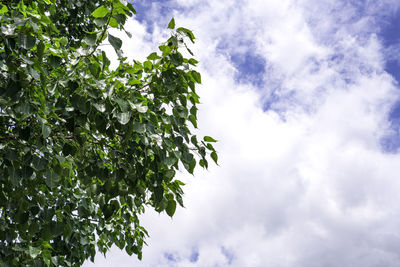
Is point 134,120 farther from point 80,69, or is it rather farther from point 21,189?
point 21,189

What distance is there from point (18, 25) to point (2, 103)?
83 cm

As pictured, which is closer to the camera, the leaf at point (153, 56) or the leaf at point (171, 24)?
the leaf at point (171, 24)

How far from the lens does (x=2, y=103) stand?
310 cm

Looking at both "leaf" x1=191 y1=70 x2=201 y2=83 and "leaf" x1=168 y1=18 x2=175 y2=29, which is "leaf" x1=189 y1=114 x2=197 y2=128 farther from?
"leaf" x1=168 y1=18 x2=175 y2=29

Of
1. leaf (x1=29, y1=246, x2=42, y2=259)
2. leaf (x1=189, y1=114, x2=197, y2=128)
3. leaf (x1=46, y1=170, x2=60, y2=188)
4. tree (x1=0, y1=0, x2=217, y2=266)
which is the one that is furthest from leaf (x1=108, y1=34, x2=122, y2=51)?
leaf (x1=29, y1=246, x2=42, y2=259)

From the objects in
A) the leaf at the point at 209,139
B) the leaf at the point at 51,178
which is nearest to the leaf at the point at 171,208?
the leaf at the point at 209,139

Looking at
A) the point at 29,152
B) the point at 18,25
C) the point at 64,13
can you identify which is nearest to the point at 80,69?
the point at 18,25

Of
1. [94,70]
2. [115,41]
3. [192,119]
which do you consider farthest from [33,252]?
[115,41]

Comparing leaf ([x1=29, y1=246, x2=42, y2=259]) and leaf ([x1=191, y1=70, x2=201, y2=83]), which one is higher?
leaf ([x1=191, y1=70, x2=201, y2=83])

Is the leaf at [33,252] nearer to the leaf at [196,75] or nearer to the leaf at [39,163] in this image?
the leaf at [39,163]

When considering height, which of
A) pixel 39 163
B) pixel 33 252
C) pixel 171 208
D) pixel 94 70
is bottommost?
pixel 33 252

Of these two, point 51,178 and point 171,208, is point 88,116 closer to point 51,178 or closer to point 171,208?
point 51,178

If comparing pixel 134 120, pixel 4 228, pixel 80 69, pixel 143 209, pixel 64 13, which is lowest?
pixel 4 228

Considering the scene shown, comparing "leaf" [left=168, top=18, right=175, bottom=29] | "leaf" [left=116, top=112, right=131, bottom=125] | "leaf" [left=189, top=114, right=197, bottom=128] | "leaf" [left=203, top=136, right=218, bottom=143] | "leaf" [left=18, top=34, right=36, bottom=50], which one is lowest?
"leaf" [left=116, top=112, right=131, bottom=125]
